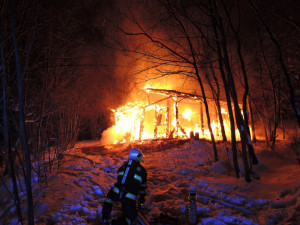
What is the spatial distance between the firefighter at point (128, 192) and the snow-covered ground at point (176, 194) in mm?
516

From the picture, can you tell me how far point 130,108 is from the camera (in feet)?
50.6

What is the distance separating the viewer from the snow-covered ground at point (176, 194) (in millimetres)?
4082

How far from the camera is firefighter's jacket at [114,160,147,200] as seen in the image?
3879 mm

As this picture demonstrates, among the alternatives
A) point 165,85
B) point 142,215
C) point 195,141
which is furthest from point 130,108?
point 142,215

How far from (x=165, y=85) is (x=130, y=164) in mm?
13209

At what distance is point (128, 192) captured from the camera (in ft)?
12.7

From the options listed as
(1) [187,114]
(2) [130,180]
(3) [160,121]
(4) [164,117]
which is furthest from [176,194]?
(1) [187,114]

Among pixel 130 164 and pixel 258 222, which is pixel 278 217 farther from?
pixel 130 164

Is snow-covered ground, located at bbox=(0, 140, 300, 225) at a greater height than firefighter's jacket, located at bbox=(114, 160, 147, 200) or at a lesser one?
lesser

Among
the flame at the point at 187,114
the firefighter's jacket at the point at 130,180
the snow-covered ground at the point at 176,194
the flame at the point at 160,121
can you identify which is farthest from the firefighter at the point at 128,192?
the flame at the point at 187,114

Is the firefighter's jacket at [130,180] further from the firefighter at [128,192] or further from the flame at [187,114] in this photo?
the flame at [187,114]

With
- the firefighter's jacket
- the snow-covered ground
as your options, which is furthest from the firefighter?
the snow-covered ground

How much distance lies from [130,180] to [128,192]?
21cm

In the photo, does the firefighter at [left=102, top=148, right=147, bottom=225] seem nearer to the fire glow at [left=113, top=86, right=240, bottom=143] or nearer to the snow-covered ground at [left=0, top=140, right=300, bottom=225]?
the snow-covered ground at [left=0, top=140, right=300, bottom=225]
